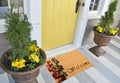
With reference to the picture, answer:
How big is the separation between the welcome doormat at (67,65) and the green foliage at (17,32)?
2.79 ft

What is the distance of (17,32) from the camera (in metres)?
1.16

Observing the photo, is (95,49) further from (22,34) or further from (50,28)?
(22,34)

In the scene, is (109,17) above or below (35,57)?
above

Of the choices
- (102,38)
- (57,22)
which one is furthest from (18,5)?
(102,38)

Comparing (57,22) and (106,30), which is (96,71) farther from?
(57,22)

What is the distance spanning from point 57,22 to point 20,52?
1.02m

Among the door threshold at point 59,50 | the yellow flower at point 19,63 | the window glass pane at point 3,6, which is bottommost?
the door threshold at point 59,50

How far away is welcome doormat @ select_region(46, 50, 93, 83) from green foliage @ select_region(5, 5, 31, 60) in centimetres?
85

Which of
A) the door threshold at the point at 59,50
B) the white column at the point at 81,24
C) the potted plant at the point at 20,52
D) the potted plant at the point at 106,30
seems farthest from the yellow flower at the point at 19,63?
the potted plant at the point at 106,30

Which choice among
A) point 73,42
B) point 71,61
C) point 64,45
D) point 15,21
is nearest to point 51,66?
point 71,61

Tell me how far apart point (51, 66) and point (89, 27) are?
1.17 meters

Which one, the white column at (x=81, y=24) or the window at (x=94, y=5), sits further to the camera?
the window at (x=94, y=5)

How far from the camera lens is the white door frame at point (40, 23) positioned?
159 centimetres

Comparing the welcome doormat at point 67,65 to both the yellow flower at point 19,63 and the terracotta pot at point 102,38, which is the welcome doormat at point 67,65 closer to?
the terracotta pot at point 102,38
